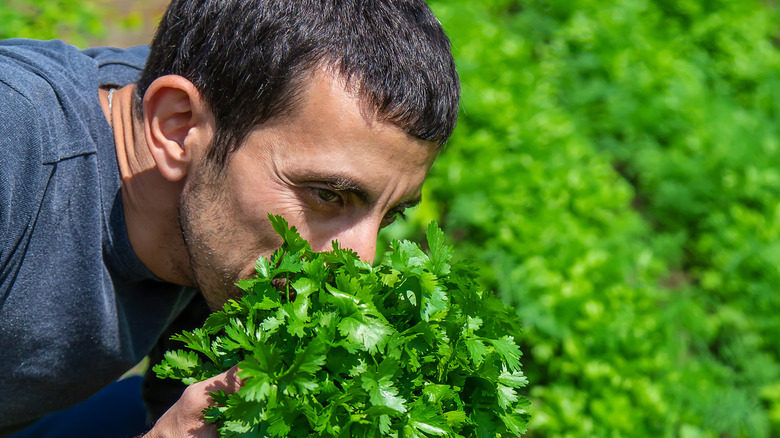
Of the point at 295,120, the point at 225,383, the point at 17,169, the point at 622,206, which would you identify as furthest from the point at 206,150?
the point at 622,206

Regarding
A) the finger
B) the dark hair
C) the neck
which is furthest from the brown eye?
the finger

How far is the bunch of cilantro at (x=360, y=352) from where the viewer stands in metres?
1.53

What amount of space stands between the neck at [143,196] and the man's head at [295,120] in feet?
0.32

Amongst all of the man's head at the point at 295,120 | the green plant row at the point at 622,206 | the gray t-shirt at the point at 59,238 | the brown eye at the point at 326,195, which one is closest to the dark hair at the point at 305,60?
the man's head at the point at 295,120

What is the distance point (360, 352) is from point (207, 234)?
711mm

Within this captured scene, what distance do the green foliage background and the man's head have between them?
1752 millimetres

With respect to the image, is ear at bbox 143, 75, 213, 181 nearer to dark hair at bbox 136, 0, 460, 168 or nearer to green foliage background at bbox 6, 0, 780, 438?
dark hair at bbox 136, 0, 460, 168

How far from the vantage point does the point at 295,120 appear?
196 cm

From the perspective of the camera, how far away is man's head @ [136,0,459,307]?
6.41 ft

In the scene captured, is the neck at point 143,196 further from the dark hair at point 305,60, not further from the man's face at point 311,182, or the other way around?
the dark hair at point 305,60

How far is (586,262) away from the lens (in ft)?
13.1

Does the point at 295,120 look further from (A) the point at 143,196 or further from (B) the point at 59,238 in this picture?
(B) the point at 59,238

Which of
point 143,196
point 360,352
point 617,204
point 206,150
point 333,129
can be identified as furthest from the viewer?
point 617,204

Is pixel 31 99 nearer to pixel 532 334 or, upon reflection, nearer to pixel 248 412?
pixel 248 412
